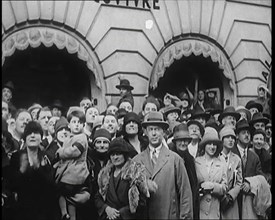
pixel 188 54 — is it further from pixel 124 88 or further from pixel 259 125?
pixel 259 125

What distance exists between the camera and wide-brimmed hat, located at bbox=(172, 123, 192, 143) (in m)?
5.13

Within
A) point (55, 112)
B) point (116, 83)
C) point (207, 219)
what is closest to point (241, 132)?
point (207, 219)

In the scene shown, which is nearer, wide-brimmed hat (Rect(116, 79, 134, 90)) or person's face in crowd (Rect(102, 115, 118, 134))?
person's face in crowd (Rect(102, 115, 118, 134))

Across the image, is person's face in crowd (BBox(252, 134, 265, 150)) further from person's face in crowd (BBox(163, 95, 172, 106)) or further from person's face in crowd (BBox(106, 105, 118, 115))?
person's face in crowd (BBox(106, 105, 118, 115))

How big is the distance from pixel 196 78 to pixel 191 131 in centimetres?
106

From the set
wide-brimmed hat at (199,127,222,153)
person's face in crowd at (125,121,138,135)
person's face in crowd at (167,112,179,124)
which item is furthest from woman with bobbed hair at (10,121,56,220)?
wide-brimmed hat at (199,127,222,153)

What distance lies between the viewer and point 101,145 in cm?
493

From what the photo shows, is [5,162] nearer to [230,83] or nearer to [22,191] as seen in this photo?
[22,191]

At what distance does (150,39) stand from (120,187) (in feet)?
6.64

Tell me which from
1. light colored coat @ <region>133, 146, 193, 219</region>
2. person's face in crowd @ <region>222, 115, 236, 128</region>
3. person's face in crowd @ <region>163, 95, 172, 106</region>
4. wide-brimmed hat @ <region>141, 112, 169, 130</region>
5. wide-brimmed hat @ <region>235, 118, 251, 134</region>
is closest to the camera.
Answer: light colored coat @ <region>133, 146, 193, 219</region>

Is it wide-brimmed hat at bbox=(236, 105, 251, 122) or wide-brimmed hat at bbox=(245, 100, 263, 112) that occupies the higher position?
wide-brimmed hat at bbox=(245, 100, 263, 112)

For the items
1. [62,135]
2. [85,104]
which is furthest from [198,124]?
[62,135]

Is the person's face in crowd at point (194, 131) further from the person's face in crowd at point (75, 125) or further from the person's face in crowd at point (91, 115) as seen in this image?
the person's face in crowd at point (75, 125)

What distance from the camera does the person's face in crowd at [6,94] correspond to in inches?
197
